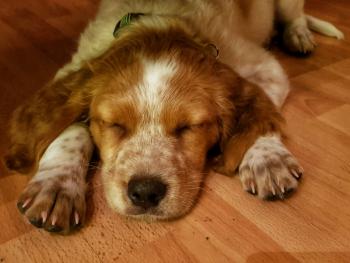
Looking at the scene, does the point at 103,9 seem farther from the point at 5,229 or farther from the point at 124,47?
the point at 5,229

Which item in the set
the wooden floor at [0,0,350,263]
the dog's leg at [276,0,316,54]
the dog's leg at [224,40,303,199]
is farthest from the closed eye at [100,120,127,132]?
the dog's leg at [276,0,316,54]

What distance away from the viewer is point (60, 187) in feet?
5.50

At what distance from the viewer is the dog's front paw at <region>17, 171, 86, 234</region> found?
5.16 feet

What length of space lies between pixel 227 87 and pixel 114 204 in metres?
0.72

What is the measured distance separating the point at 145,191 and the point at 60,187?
33cm

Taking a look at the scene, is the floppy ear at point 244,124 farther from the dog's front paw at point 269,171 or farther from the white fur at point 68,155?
the white fur at point 68,155

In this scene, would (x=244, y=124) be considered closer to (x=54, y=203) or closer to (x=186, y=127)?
(x=186, y=127)

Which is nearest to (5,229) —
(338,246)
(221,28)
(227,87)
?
(227,87)

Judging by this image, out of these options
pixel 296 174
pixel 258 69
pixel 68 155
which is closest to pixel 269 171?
pixel 296 174

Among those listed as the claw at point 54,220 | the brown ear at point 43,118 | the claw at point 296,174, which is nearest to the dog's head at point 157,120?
the brown ear at point 43,118

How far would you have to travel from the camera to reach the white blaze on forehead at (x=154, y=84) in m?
1.77

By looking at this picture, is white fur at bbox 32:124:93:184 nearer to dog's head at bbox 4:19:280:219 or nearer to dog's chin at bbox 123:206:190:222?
dog's head at bbox 4:19:280:219

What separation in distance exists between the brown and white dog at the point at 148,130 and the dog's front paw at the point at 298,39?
4.08 feet

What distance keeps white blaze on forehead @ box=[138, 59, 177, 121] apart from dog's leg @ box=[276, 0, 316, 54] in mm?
1763
